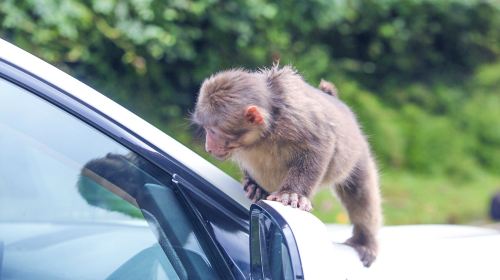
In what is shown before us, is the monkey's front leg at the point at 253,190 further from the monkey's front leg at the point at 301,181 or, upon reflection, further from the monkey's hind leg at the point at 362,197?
the monkey's hind leg at the point at 362,197

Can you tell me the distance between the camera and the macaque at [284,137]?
3.26 meters

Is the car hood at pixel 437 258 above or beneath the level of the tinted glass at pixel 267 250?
above

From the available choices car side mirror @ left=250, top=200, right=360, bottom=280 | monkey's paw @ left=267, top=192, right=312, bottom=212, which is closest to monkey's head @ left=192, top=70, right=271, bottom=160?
monkey's paw @ left=267, top=192, right=312, bottom=212

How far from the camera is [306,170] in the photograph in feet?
10.7

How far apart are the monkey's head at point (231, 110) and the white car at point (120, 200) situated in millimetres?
698

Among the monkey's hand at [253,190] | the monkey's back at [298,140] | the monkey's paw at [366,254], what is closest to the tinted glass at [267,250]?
the monkey's hand at [253,190]

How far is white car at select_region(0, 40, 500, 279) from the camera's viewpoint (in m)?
2.24

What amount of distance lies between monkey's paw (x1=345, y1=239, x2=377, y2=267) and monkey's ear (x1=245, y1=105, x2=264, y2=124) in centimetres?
59

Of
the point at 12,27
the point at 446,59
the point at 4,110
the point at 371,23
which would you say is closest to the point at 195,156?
the point at 4,110

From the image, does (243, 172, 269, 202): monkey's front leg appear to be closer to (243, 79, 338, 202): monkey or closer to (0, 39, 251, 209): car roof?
(243, 79, 338, 202): monkey

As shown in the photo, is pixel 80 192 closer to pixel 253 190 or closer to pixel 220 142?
pixel 253 190

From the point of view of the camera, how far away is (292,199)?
9.82ft

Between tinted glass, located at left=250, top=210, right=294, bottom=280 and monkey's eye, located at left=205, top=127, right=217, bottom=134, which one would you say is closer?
tinted glass, located at left=250, top=210, right=294, bottom=280

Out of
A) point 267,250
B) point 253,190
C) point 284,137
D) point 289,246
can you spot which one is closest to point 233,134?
point 284,137
